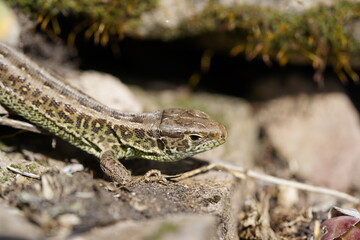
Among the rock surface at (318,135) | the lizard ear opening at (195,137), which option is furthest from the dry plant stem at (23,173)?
the rock surface at (318,135)

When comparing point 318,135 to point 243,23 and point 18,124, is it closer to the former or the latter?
point 243,23

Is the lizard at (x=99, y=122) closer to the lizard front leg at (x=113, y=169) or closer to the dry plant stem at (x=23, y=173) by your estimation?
the lizard front leg at (x=113, y=169)

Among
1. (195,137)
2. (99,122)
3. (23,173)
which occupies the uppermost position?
(99,122)

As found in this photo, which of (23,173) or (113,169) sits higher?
(113,169)

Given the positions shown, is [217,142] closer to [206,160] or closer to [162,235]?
[206,160]

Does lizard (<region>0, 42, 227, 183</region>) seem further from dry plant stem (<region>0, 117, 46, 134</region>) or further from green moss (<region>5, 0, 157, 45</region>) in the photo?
green moss (<region>5, 0, 157, 45</region>)

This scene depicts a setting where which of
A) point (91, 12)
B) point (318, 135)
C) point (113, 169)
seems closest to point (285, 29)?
point (318, 135)
